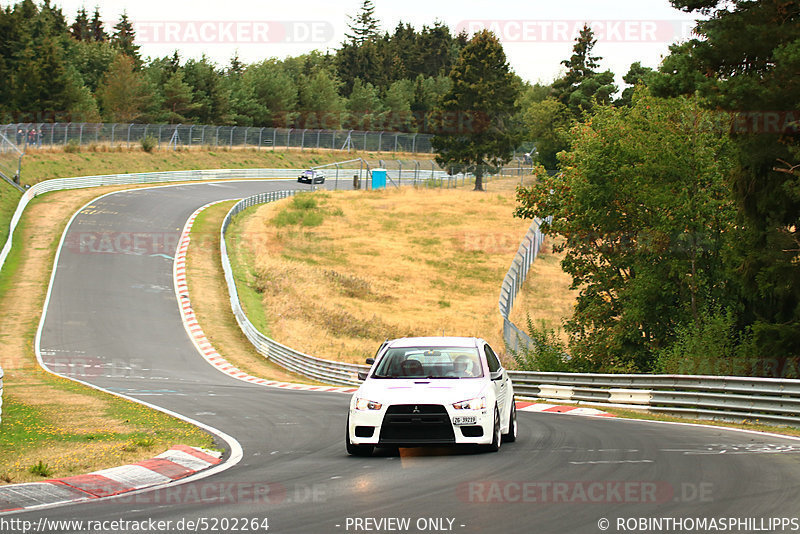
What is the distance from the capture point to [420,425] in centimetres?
1120

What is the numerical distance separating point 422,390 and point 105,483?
12.7 ft

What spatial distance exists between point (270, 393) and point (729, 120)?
42.9 ft

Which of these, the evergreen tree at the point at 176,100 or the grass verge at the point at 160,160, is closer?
the grass verge at the point at 160,160

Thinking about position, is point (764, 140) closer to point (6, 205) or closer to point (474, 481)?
point (474, 481)

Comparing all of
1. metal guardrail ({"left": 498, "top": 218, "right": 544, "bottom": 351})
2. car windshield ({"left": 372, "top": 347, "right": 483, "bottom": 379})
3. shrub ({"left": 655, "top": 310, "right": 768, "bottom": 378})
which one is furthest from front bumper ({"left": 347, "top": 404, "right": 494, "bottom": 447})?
metal guardrail ({"left": 498, "top": 218, "right": 544, "bottom": 351})

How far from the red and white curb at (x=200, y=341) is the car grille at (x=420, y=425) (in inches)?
611

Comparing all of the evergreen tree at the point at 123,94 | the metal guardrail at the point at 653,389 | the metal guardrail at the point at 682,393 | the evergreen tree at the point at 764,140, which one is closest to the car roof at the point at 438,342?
the metal guardrail at the point at 653,389

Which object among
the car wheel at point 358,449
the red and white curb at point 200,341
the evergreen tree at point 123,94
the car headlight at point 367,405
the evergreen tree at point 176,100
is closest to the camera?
the car headlight at point 367,405

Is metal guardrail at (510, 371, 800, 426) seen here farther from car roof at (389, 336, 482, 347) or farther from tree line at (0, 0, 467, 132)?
tree line at (0, 0, 467, 132)

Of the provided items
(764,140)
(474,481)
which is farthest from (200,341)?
(474,481)

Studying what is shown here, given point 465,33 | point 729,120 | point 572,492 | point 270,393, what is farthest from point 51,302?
point 465,33

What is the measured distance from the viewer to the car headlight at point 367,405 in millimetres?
11320

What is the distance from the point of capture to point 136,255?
160 feet

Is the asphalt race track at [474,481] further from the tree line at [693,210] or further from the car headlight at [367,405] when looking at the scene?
the tree line at [693,210]
